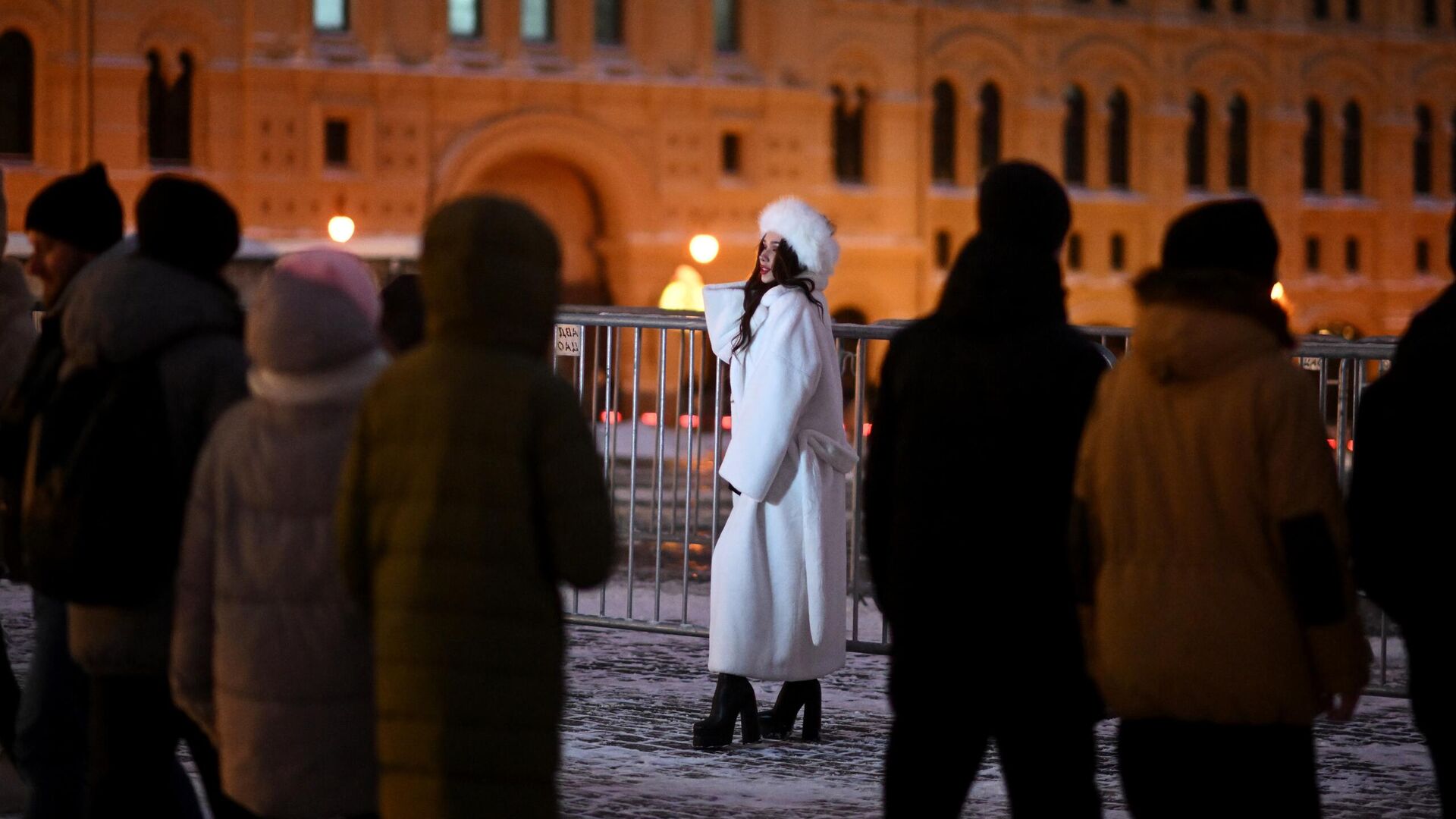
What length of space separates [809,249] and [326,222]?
92.7 feet

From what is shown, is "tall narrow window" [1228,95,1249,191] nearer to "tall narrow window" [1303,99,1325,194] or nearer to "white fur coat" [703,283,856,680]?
"tall narrow window" [1303,99,1325,194]

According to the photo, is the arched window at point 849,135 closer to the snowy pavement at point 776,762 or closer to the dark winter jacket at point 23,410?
the snowy pavement at point 776,762

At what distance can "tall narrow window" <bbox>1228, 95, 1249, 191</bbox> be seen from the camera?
4419cm

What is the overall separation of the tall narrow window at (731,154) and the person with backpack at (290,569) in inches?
1337

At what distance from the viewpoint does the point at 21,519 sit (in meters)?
5.29

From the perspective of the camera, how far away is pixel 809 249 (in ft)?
25.3

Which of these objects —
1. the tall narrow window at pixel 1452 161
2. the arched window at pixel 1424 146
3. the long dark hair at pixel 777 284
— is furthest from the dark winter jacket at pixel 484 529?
the tall narrow window at pixel 1452 161

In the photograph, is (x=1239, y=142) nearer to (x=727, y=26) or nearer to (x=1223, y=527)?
(x=727, y=26)

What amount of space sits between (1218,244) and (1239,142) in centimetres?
4106

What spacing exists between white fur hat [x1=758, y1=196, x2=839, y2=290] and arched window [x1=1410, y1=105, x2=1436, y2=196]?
134 ft

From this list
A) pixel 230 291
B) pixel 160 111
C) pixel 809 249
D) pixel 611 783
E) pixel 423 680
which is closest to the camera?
pixel 423 680

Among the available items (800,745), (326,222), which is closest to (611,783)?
(800,745)

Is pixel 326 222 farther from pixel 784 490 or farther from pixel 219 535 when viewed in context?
pixel 219 535

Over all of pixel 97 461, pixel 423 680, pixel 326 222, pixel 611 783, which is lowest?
pixel 611 783
